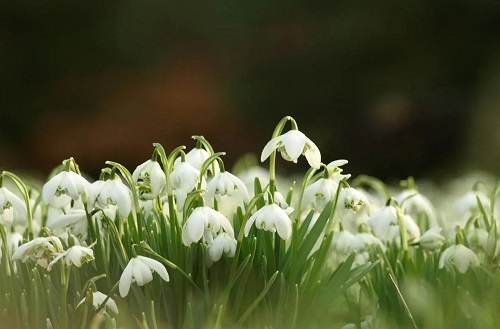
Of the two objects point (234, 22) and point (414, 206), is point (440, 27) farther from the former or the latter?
point (414, 206)

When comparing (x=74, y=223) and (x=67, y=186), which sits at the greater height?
(x=67, y=186)

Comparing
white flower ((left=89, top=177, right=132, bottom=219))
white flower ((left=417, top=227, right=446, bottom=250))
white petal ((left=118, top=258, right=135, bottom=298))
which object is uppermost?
white flower ((left=89, top=177, right=132, bottom=219))

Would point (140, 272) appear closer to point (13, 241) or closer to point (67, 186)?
point (67, 186)

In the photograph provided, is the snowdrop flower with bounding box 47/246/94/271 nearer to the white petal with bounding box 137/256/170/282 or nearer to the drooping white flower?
the white petal with bounding box 137/256/170/282

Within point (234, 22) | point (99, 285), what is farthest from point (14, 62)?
point (99, 285)

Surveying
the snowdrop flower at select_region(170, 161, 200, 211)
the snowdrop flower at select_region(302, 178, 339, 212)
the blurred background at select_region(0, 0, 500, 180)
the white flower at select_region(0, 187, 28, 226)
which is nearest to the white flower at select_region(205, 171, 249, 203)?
the snowdrop flower at select_region(170, 161, 200, 211)

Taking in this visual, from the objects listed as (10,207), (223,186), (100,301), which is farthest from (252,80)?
(100,301)
